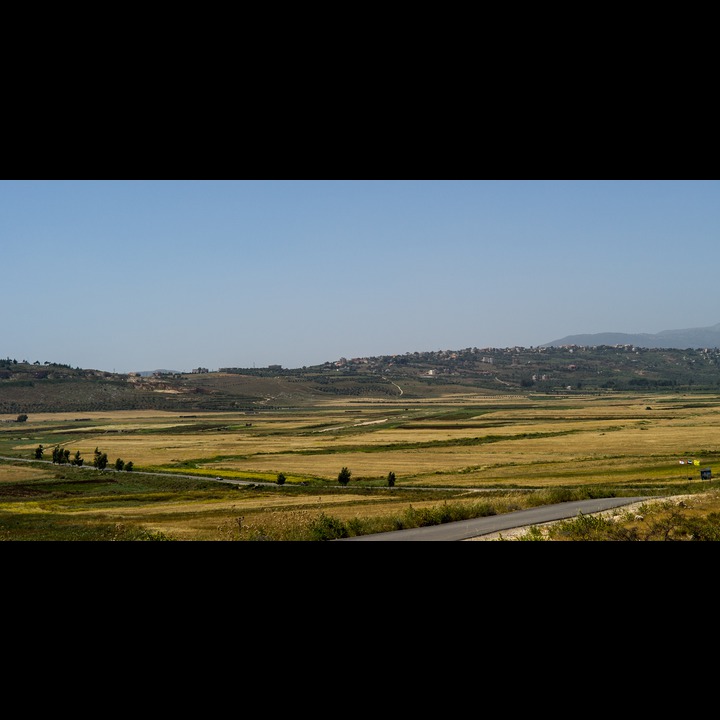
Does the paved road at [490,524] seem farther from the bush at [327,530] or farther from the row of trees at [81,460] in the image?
the row of trees at [81,460]

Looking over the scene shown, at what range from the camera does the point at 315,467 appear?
6297 centimetres

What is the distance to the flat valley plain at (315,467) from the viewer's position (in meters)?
30.2

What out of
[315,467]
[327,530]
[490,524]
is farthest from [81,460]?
[490,524]

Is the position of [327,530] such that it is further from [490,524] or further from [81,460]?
[81,460]

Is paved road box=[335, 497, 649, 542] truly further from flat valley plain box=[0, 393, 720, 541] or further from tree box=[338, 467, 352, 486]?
tree box=[338, 467, 352, 486]

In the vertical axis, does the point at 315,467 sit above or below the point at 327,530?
below

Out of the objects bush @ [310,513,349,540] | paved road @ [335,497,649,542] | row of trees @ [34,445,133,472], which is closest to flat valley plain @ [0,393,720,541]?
bush @ [310,513,349,540]

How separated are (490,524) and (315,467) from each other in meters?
45.6
